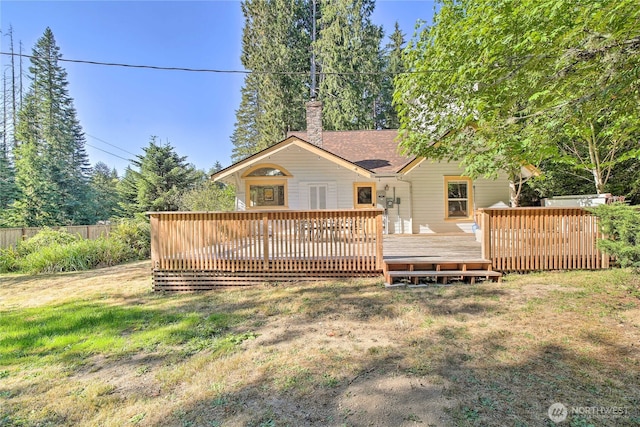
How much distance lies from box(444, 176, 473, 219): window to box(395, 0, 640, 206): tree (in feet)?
12.0

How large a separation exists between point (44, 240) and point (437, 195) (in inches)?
581

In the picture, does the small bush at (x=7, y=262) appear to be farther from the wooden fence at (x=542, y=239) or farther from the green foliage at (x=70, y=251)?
the wooden fence at (x=542, y=239)

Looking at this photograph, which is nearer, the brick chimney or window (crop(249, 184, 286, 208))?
window (crop(249, 184, 286, 208))

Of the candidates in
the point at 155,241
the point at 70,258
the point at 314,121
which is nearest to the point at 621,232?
the point at 155,241

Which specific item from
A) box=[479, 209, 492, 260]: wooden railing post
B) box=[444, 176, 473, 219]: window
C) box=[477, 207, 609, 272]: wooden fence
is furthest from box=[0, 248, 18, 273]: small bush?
box=[444, 176, 473, 219]: window

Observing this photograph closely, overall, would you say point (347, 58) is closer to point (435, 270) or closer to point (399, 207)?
point (399, 207)

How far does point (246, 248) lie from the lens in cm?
616

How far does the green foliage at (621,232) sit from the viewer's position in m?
5.07

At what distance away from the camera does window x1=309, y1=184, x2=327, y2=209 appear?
1136cm

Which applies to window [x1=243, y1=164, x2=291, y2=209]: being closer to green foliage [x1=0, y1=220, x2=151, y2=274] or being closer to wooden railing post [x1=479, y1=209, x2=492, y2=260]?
green foliage [x1=0, y1=220, x2=151, y2=274]

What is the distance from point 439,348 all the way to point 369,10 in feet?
90.4

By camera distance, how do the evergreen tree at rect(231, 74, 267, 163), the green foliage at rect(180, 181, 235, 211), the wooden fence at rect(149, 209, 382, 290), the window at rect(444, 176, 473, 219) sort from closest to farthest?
the wooden fence at rect(149, 209, 382, 290)
the window at rect(444, 176, 473, 219)
the green foliage at rect(180, 181, 235, 211)
the evergreen tree at rect(231, 74, 267, 163)

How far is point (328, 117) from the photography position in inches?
944

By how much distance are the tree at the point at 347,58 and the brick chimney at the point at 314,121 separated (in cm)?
1075
